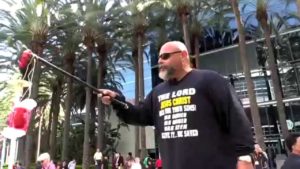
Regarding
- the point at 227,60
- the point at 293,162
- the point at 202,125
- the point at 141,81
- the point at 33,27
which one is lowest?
the point at 293,162

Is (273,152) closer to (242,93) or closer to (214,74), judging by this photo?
(242,93)

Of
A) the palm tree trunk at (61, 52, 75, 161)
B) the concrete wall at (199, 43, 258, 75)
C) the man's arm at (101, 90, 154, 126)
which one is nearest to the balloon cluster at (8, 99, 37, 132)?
the man's arm at (101, 90, 154, 126)

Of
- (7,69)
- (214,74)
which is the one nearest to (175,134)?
(214,74)

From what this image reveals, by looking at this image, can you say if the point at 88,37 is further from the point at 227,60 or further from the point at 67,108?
the point at 227,60

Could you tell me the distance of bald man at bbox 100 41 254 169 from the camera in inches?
100

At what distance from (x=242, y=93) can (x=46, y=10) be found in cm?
1607

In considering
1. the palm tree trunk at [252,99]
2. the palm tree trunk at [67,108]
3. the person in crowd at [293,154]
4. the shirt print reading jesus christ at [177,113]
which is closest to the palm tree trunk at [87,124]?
the palm tree trunk at [67,108]

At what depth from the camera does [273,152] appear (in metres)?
27.4

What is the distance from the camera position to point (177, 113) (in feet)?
9.00

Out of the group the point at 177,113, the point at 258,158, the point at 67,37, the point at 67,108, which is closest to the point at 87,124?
the point at 67,108

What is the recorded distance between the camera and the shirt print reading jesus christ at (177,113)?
2672 mm

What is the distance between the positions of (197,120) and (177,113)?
0.55ft

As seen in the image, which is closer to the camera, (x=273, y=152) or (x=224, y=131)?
(x=224, y=131)

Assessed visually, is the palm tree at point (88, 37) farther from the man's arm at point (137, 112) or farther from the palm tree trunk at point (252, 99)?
the man's arm at point (137, 112)
